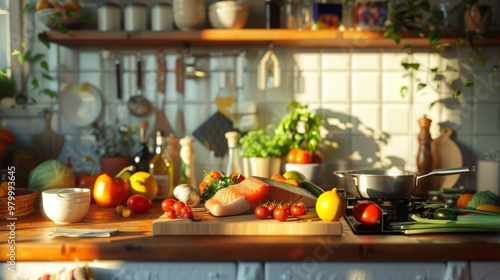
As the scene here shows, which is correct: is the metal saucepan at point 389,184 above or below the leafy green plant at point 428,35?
below

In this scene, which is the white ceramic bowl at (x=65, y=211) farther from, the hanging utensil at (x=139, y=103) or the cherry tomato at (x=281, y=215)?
the hanging utensil at (x=139, y=103)

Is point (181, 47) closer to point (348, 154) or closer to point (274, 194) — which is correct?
point (348, 154)

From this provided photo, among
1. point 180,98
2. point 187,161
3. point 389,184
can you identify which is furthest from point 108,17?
point 389,184

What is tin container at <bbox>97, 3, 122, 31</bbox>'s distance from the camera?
8.49ft

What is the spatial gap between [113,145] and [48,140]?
0.94 feet

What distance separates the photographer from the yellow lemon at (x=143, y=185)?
2264 millimetres

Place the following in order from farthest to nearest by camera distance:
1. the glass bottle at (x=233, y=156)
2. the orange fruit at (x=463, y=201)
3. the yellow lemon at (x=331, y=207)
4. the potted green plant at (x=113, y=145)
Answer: the potted green plant at (x=113, y=145) < the glass bottle at (x=233, y=156) < the orange fruit at (x=463, y=201) < the yellow lemon at (x=331, y=207)

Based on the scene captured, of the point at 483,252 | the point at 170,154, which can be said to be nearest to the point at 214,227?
the point at 483,252

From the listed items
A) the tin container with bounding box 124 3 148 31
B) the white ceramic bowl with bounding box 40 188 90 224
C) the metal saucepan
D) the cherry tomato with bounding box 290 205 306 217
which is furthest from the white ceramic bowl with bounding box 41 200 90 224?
the tin container with bounding box 124 3 148 31

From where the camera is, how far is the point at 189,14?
2551 mm

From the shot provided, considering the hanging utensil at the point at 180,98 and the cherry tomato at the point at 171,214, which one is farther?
the hanging utensil at the point at 180,98

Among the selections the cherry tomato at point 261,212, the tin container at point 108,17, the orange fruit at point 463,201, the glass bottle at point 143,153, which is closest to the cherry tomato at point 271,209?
the cherry tomato at point 261,212

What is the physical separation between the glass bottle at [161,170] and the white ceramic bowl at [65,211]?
20.0 inches

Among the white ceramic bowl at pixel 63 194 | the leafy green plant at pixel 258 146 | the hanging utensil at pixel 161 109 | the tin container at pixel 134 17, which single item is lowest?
the white ceramic bowl at pixel 63 194
